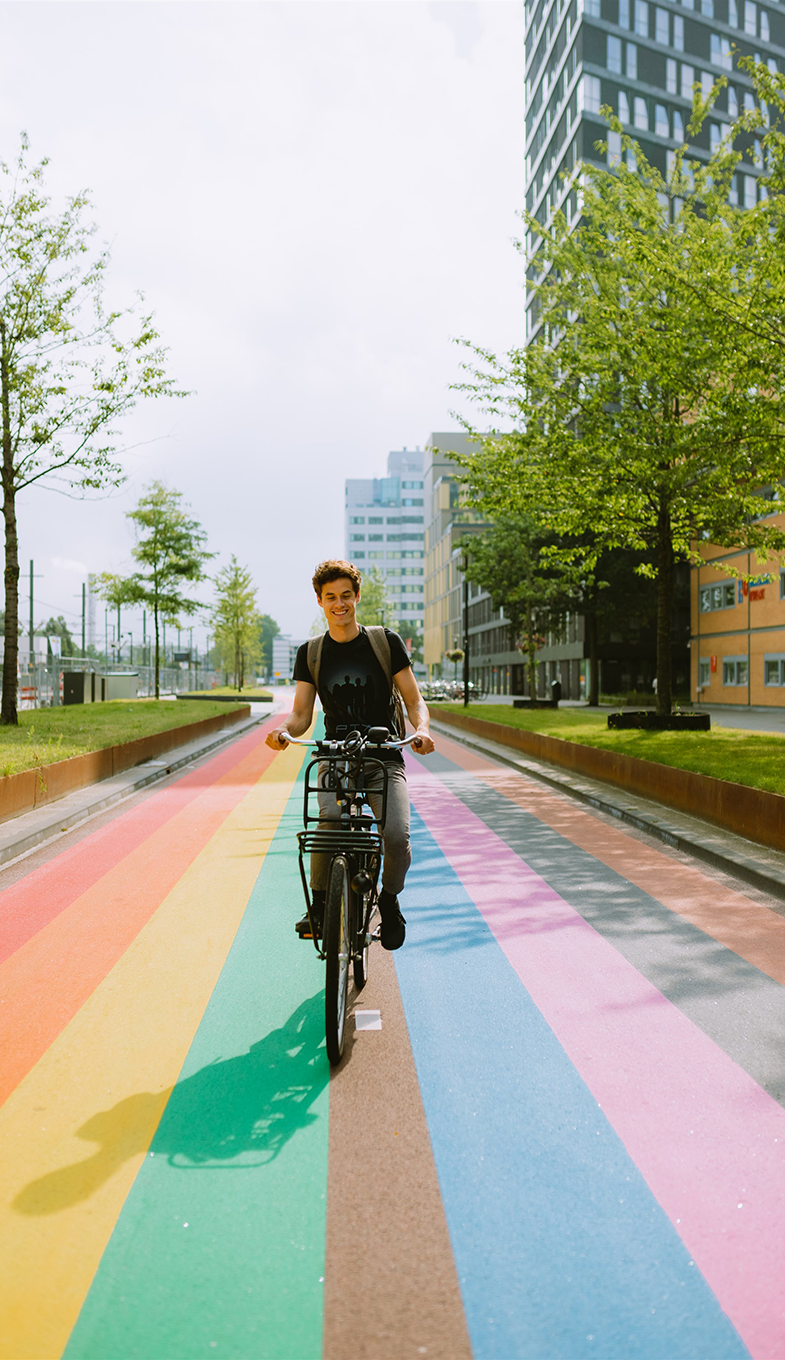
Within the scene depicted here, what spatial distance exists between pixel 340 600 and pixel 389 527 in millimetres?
182077

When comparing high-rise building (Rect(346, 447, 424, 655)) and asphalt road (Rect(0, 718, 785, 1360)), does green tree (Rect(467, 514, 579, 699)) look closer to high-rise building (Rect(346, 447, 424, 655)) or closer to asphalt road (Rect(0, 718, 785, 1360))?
asphalt road (Rect(0, 718, 785, 1360))

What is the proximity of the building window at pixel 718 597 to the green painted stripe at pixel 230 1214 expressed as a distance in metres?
42.4

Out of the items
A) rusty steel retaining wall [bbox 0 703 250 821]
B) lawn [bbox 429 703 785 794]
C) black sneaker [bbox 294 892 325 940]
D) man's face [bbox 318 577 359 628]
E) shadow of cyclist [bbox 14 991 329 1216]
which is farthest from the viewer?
lawn [bbox 429 703 785 794]

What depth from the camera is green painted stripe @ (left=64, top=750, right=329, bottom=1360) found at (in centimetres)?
242

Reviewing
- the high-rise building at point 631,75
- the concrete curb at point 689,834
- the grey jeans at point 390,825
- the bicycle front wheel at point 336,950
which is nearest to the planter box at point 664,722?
the concrete curb at point 689,834

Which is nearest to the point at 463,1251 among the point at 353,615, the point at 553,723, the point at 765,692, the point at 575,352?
the point at 353,615

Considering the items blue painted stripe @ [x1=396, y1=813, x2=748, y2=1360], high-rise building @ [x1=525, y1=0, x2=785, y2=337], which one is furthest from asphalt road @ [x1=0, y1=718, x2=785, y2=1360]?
high-rise building @ [x1=525, y1=0, x2=785, y2=337]

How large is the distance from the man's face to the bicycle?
0.60 m

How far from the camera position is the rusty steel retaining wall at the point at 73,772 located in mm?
10500

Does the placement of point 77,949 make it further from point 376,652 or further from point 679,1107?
point 679,1107

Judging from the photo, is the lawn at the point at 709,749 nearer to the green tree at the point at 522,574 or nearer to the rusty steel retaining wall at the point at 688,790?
the rusty steel retaining wall at the point at 688,790

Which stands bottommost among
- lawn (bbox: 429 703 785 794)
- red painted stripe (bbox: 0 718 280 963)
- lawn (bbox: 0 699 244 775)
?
red painted stripe (bbox: 0 718 280 963)

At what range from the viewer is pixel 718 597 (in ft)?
150

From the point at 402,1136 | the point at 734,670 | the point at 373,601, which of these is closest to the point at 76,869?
the point at 402,1136
